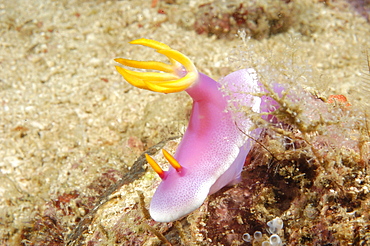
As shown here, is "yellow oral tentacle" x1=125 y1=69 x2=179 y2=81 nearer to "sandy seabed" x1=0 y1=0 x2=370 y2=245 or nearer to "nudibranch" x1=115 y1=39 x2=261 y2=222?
"nudibranch" x1=115 y1=39 x2=261 y2=222

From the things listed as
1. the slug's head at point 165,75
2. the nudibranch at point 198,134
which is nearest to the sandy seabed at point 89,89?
the nudibranch at point 198,134

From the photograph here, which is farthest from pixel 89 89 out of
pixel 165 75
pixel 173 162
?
pixel 173 162

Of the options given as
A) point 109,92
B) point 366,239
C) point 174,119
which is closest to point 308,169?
point 366,239

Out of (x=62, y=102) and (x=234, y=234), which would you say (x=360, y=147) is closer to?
(x=234, y=234)

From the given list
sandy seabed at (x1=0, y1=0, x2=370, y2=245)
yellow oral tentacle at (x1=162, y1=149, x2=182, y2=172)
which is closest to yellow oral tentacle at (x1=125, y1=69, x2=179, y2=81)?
yellow oral tentacle at (x1=162, y1=149, x2=182, y2=172)

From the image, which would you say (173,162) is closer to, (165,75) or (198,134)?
(198,134)

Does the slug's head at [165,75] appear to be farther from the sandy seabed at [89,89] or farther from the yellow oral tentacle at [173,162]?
the sandy seabed at [89,89]
